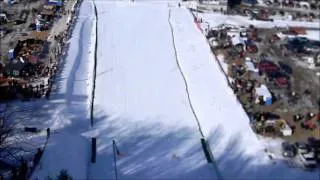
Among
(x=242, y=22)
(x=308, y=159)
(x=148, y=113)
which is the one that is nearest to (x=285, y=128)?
(x=308, y=159)

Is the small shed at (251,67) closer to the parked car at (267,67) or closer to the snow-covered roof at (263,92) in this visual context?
the parked car at (267,67)

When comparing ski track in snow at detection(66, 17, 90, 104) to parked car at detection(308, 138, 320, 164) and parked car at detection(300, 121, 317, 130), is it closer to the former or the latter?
parked car at detection(300, 121, 317, 130)

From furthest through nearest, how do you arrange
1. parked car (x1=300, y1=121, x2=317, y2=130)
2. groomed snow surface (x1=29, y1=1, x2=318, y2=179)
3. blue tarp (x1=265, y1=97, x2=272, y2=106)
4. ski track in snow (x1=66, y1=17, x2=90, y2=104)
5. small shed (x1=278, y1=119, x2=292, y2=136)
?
blue tarp (x1=265, y1=97, x2=272, y2=106)
ski track in snow (x1=66, y1=17, x2=90, y2=104)
parked car (x1=300, y1=121, x2=317, y2=130)
small shed (x1=278, y1=119, x2=292, y2=136)
groomed snow surface (x1=29, y1=1, x2=318, y2=179)

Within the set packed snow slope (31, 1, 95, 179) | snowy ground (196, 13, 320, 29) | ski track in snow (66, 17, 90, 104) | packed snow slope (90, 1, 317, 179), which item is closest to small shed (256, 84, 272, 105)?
packed snow slope (90, 1, 317, 179)

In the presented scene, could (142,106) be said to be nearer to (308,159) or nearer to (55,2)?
(308,159)

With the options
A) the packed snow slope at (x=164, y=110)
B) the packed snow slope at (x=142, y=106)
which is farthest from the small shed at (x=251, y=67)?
the packed snow slope at (x=142, y=106)
